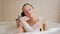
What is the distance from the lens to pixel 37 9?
4.66 ft

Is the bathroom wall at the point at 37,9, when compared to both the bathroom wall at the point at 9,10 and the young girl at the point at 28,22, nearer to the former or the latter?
the bathroom wall at the point at 9,10

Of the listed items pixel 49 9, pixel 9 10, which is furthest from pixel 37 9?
pixel 9 10

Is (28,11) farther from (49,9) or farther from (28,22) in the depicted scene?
(49,9)

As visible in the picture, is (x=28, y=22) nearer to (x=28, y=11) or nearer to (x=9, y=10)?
(x=28, y=11)

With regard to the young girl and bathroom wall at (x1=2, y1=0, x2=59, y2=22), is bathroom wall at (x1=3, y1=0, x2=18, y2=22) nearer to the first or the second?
bathroom wall at (x1=2, y1=0, x2=59, y2=22)

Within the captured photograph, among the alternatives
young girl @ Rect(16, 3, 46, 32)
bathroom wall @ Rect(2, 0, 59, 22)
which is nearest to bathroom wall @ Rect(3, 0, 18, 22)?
bathroom wall @ Rect(2, 0, 59, 22)

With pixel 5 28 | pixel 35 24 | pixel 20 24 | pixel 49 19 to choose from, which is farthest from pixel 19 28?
pixel 49 19

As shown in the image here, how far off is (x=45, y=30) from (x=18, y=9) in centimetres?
45

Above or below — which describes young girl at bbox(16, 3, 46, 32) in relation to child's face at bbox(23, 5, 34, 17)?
below

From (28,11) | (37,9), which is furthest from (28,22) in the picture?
(37,9)

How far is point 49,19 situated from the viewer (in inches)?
57.2

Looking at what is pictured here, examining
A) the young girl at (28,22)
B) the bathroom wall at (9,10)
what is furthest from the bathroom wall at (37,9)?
the young girl at (28,22)

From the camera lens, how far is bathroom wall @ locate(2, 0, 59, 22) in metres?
1.41

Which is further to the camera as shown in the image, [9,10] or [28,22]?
[9,10]
